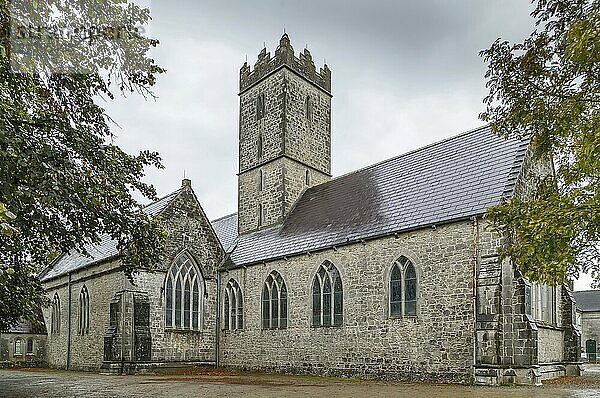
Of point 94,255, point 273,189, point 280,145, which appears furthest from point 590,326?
point 94,255

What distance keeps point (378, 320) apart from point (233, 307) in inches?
365

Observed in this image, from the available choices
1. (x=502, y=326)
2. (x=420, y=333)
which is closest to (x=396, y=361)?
(x=420, y=333)

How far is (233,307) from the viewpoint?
94.7 feet

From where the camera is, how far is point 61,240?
12.1 m

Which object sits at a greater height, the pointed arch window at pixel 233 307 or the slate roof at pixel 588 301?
the pointed arch window at pixel 233 307

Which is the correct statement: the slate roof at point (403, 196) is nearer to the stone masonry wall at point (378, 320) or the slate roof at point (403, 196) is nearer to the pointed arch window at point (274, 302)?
the stone masonry wall at point (378, 320)

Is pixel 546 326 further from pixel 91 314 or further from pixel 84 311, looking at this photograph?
pixel 84 311

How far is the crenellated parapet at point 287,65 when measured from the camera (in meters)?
32.2

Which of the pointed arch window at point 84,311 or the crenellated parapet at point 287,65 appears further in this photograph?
the crenellated parapet at point 287,65

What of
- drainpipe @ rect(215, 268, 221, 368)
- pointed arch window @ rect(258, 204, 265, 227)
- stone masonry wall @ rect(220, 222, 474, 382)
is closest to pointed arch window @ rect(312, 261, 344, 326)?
stone masonry wall @ rect(220, 222, 474, 382)

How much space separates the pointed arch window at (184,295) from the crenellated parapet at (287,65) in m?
11.6

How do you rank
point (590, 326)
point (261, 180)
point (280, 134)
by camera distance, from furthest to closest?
point (590, 326) < point (261, 180) < point (280, 134)

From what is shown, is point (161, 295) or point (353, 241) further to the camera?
point (161, 295)

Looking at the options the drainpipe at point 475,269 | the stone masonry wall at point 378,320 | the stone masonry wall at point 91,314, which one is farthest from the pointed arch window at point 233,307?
the drainpipe at point 475,269
